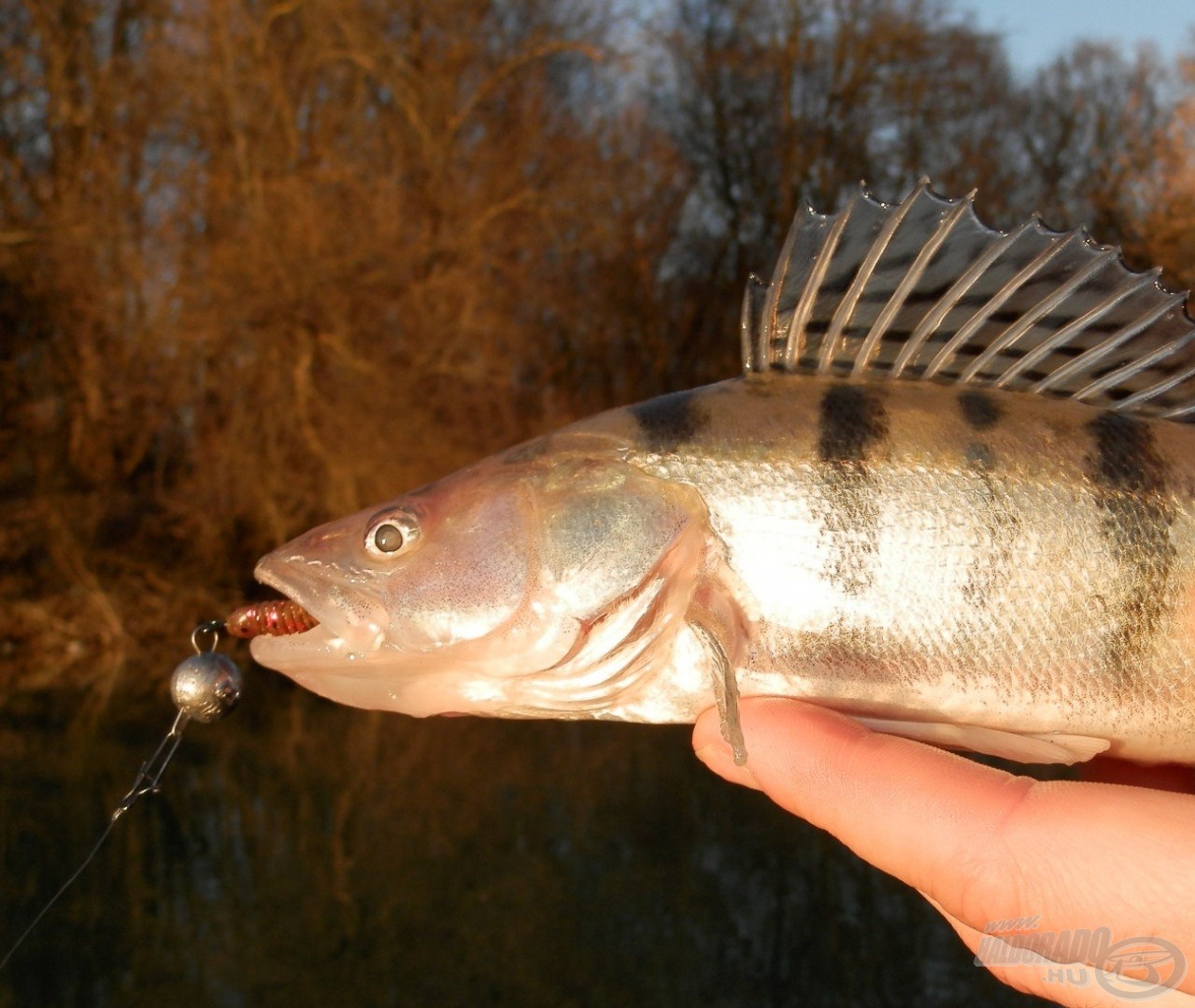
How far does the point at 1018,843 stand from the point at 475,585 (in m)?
1.16

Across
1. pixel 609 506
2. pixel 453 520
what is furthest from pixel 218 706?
pixel 609 506

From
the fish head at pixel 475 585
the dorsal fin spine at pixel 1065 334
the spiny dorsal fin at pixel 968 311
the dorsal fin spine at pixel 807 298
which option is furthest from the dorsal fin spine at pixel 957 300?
the fish head at pixel 475 585

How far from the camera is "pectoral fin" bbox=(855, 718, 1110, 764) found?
227cm

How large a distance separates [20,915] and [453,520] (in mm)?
5114

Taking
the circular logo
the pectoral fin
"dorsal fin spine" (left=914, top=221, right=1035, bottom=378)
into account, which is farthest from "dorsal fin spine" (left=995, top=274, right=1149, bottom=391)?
the circular logo

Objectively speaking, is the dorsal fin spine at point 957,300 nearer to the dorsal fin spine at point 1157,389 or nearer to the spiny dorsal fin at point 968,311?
the spiny dorsal fin at point 968,311

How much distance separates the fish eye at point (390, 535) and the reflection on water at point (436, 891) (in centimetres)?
398

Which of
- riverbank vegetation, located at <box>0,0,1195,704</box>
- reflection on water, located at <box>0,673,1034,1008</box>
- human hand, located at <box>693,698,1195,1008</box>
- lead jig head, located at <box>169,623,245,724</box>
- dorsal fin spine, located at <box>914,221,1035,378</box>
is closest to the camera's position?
human hand, located at <box>693,698,1195,1008</box>

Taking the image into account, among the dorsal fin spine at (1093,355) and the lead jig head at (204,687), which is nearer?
the dorsal fin spine at (1093,355)

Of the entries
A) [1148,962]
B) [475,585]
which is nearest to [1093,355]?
[1148,962]

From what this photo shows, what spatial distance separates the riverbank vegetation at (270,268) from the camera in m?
12.8

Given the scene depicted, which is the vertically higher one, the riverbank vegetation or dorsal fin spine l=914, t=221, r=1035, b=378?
the riverbank vegetation

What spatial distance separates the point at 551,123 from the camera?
16.3m

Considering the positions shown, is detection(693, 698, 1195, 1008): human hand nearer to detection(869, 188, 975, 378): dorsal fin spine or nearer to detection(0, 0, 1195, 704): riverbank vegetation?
detection(869, 188, 975, 378): dorsal fin spine
